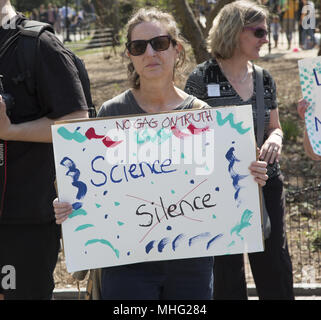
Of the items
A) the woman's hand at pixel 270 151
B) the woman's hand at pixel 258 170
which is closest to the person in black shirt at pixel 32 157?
the woman's hand at pixel 258 170

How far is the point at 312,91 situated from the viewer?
3.38 metres

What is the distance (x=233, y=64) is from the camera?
3.95m

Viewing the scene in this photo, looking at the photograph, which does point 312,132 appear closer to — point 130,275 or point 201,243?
point 201,243

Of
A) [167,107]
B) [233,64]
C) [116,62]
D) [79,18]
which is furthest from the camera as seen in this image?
[79,18]

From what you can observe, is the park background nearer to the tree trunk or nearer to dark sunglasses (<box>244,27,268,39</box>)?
the tree trunk

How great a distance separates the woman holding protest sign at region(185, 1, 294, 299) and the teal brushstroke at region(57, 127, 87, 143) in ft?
3.92

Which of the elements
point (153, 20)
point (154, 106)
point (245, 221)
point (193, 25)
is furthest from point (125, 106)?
point (193, 25)

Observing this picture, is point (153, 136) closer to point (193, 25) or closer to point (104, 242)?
point (104, 242)

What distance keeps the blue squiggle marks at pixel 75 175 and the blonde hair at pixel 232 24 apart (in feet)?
4.81

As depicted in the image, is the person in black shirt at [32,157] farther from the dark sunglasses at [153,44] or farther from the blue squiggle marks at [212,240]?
the blue squiggle marks at [212,240]

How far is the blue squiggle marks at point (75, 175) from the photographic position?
9.20 feet

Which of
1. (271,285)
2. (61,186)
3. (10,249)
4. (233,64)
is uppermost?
(233,64)
